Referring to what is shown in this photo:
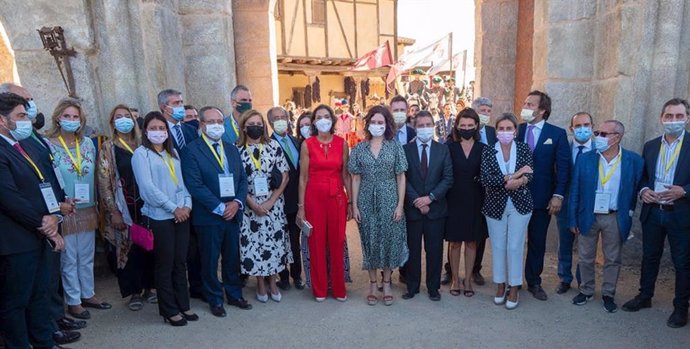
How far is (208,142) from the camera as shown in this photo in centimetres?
368

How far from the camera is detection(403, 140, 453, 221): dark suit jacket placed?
388cm

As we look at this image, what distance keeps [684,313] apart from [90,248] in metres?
4.95

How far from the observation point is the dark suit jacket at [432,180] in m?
3.88

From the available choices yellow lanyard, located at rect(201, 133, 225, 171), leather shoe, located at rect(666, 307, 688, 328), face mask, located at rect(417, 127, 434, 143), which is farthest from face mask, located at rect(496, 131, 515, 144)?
yellow lanyard, located at rect(201, 133, 225, 171)

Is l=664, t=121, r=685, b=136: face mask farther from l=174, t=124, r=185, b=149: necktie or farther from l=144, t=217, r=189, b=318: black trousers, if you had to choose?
l=174, t=124, r=185, b=149: necktie

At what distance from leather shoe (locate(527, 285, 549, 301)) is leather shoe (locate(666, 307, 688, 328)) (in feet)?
3.01

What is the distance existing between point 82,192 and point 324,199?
204 centimetres

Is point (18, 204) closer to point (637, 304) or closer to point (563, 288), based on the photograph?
point (563, 288)

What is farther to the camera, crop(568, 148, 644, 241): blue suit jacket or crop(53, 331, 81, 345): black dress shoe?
crop(568, 148, 644, 241): blue suit jacket

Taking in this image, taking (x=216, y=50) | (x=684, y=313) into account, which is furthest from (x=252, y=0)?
(x=684, y=313)

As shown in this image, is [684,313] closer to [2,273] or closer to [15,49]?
[2,273]

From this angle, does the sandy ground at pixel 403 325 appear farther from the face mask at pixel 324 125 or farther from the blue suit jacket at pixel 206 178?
the face mask at pixel 324 125

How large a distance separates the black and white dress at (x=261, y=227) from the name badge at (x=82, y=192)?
51.6 inches


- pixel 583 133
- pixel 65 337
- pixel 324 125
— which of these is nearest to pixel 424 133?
pixel 324 125
